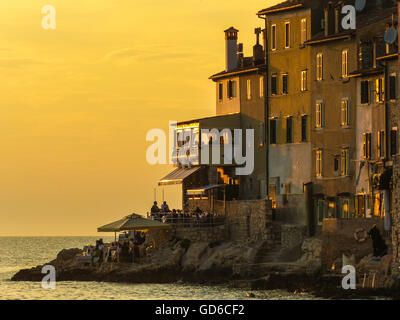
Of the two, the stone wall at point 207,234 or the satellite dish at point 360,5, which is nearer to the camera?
the satellite dish at point 360,5

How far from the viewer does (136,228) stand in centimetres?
7850

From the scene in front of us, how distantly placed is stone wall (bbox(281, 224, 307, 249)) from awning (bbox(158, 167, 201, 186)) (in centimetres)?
1409

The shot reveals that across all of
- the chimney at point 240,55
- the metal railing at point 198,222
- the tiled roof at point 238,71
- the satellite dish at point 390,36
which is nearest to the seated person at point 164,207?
the metal railing at point 198,222

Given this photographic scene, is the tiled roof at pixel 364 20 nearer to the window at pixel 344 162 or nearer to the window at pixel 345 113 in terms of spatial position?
the window at pixel 345 113

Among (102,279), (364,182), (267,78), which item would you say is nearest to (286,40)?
(267,78)

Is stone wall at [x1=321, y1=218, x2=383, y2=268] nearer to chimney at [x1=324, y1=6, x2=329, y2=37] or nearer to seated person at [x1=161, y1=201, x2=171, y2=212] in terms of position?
chimney at [x1=324, y1=6, x2=329, y2=37]

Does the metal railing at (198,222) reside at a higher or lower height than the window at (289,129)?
lower

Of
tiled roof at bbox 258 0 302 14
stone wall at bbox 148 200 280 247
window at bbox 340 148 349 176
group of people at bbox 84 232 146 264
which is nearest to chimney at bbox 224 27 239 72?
tiled roof at bbox 258 0 302 14

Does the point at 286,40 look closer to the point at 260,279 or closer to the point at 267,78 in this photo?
the point at 267,78

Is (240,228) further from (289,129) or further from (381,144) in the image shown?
(381,144)

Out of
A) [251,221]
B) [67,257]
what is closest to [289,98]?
[251,221]

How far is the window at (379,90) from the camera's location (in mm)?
70375

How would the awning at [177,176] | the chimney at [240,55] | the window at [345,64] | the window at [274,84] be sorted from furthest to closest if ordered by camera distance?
the chimney at [240,55]
the awning at [177,176]
the window at [274,84]
the window at [345,64]

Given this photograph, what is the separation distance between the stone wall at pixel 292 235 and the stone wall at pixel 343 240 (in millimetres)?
6070
